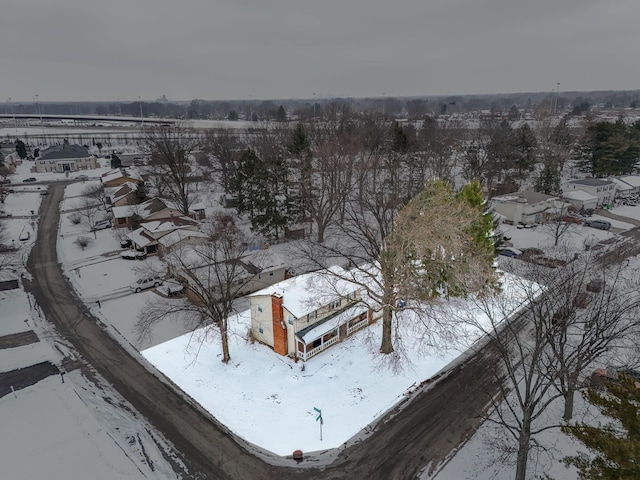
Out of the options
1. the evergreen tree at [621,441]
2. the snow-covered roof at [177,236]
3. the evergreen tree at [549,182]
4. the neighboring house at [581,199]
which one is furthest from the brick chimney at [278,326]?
the evergreen tree at [549,182]

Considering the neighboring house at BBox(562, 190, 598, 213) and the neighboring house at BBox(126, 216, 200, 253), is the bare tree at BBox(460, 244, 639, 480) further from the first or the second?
the neighboring house at BBox(562, 190, 598, 213)

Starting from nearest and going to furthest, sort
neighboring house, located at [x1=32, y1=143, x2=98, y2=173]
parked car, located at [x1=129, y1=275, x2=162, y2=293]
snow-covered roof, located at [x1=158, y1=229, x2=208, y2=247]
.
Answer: parked car, located at [x1=129, y1=275, x2=162, y2=293]
snow-covered roof, located at [x1=158, y1=229, x2=208, y2=247]
neighboring house, located at [x1=32, y1=143, x2=98, y2=173]

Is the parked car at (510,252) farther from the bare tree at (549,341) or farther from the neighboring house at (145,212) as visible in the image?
the neighboring house at (145,212)

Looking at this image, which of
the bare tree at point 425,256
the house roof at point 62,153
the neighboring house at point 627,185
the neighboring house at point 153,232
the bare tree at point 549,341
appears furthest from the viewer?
the house roof at point 62,153

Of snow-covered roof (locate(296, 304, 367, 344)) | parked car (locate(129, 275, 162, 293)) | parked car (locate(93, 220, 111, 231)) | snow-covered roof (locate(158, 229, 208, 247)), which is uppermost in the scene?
snow-covered roof (locate(158, 229, 208, 247))

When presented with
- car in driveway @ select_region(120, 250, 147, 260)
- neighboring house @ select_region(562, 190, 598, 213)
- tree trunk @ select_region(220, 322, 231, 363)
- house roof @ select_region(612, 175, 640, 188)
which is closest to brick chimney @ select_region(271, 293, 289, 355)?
tree trunk @ select_region(220, 322, 231, 363)
